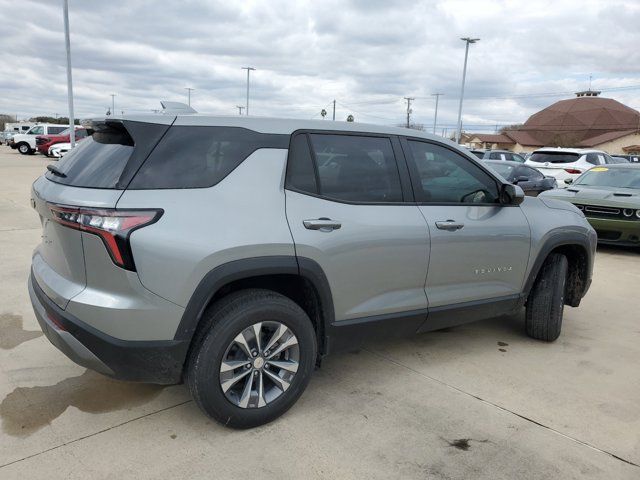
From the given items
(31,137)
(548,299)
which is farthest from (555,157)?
Answer: (31,137)

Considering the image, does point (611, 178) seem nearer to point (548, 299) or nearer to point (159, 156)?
point (548, 299)

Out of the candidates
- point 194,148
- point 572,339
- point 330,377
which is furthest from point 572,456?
point 194,148

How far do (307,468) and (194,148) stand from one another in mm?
1772

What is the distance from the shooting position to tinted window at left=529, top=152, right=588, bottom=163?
16.7 meters

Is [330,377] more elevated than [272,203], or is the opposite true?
[272,203]

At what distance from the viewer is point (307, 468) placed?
104 inches

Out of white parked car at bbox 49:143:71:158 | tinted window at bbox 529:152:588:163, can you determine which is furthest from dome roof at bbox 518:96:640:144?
white parked car at bbox 49:143:71:158

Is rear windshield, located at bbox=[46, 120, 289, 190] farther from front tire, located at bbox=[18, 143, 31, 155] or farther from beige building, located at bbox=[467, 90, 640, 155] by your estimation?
beige building, located at bbox=[467, 90, 640, 155]

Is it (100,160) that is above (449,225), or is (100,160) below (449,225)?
above

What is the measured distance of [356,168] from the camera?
3.30 meters

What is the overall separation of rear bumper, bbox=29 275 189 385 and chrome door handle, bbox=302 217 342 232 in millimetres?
917

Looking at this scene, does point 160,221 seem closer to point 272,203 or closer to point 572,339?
point 272,203

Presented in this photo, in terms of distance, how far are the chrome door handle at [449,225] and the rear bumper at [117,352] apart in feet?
6.06

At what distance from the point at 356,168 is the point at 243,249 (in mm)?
1019
